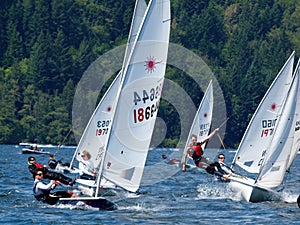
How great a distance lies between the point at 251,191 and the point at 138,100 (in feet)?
22.5

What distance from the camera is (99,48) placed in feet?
531

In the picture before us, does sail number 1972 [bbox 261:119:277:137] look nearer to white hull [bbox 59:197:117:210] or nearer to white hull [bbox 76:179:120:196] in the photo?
white hull [bbox 76:179:120:196]

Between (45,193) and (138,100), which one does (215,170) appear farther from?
(45,193)

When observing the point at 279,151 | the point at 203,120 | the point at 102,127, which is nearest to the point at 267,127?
the point at 102,127

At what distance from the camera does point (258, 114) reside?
44812mm

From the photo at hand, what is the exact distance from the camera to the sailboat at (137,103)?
1177 inches

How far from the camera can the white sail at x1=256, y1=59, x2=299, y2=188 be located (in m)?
36.2

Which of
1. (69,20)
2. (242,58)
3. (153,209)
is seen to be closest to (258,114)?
(153,209)

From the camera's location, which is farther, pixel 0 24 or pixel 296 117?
pixel 0 24

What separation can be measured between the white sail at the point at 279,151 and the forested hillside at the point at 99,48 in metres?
86.4

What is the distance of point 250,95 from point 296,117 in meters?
99.8

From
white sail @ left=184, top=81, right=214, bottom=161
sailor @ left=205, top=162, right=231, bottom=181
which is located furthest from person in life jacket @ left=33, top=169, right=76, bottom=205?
white sail @ left=184, top=81, right=214, bottom=161

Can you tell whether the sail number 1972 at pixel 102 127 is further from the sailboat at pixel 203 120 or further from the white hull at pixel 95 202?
the sailboat at pixel 203 120

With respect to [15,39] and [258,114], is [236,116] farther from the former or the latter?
[258,114]
